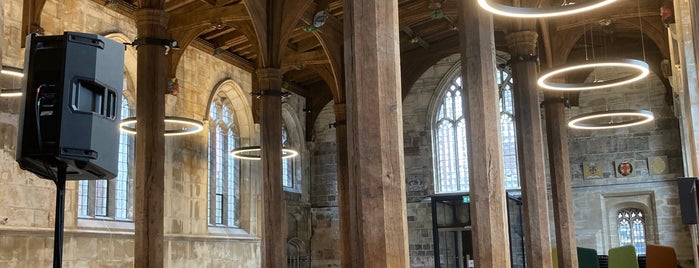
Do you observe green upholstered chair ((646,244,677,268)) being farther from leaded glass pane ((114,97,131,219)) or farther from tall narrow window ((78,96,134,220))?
leaded glass pane ((114,97,131,219))

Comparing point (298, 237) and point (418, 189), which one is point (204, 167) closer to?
point (298, 237)

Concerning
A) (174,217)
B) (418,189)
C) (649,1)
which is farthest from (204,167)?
(649,1)

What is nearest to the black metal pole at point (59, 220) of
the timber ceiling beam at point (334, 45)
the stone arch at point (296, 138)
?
the timber ceiling beam at point (334, 45)

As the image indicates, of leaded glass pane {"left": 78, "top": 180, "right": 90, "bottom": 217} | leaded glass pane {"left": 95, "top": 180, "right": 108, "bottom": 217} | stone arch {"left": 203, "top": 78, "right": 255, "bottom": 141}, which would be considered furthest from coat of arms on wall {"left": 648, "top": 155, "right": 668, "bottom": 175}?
leaded glass pane {"left": 78, "top": 180, "right": 90, "bottom": 217}

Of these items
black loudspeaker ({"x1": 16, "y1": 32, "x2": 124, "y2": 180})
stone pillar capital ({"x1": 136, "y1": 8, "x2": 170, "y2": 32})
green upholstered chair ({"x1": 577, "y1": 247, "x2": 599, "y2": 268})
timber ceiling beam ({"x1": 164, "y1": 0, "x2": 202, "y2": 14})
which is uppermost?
timber ceiling beam ({"x1": 164, "y1": 0, "x2": 202, "y2": 14})

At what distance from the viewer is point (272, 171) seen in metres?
15.4

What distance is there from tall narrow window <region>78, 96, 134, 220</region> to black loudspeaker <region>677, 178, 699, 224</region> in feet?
38.1

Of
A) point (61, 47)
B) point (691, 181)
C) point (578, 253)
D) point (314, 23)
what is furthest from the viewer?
point (314, 23)

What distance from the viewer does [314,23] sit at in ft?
59.8

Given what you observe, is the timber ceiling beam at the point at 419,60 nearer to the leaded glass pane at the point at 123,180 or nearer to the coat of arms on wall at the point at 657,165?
the coat of arms on wall at the point at 657,165

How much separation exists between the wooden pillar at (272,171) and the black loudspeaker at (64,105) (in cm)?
1043

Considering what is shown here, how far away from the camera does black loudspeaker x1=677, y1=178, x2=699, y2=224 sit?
29.2 feet

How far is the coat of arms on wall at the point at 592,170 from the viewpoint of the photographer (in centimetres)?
2266

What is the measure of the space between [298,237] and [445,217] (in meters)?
8.16
